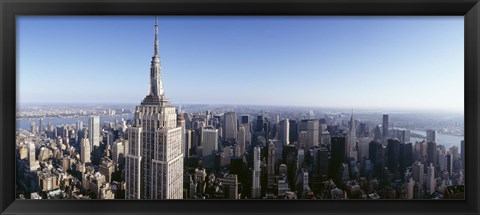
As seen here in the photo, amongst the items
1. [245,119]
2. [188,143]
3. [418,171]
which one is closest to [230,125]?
[245,119]

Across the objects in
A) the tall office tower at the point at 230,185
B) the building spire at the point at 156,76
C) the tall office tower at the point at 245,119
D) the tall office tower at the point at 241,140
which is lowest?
the tall office tower at the point at 230,185

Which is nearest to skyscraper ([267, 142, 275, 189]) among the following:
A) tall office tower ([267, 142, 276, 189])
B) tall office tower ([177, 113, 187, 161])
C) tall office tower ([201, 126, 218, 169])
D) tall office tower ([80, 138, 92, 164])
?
tall office tower ([267, 142, 276, 189])

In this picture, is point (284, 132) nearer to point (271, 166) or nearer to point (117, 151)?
point (271, 166)

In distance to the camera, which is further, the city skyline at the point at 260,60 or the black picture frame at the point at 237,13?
the city skyline at the point at 260,60

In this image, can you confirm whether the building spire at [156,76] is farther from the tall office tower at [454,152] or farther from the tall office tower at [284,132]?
the tall office tower at [454,152]

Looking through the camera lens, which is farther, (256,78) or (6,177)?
(256,78)

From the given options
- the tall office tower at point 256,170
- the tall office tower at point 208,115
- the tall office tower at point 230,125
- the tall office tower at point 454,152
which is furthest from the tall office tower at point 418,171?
the tall office tower at point 208,115

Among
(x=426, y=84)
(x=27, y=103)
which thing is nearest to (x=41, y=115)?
(x=27, y=103)

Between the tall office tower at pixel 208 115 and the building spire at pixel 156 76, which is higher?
the building spire at pixel 156 76

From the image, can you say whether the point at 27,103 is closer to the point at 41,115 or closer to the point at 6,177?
the point at 41,115
